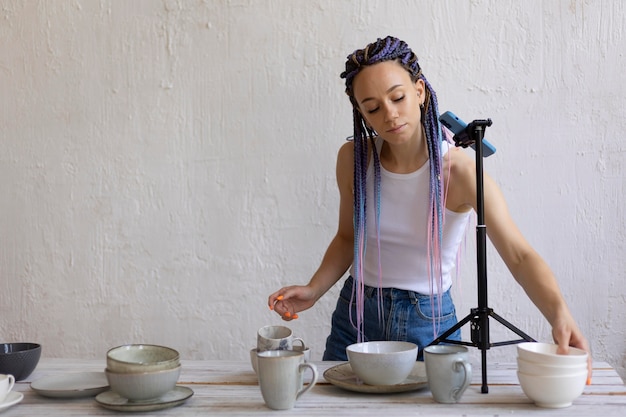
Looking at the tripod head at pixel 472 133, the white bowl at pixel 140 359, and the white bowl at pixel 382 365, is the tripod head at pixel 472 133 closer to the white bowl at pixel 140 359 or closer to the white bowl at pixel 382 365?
the white bowl at pixel 382 365

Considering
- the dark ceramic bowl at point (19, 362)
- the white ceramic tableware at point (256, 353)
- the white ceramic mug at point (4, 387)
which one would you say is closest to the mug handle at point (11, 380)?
the white ceramic mug at point (4, 387)

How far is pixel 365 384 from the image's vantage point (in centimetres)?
143

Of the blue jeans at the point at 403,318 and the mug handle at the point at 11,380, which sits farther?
the blue jeans at the point at 403,318

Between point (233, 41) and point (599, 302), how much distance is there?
1.47 m

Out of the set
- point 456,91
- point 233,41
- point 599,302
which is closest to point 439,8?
point 456,91

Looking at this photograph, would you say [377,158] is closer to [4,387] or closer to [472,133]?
[472,133]

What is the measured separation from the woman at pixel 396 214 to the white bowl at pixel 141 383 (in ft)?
1.64

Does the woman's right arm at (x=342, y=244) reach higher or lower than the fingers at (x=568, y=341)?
higher

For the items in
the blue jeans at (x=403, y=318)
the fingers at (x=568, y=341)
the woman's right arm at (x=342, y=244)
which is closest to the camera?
the fingers at (x=568, y=341)

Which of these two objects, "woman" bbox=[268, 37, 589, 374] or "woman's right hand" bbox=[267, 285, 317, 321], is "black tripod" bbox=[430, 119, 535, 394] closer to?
"woman" bbox=[268, 37, 589, 374]

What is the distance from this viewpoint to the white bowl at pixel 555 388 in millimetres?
1274

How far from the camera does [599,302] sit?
2.27m

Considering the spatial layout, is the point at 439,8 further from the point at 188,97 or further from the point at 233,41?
the point at 188,97

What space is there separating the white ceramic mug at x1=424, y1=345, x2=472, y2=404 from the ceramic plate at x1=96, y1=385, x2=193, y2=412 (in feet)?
1.56
